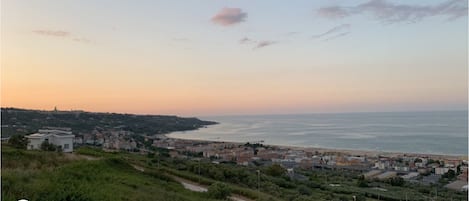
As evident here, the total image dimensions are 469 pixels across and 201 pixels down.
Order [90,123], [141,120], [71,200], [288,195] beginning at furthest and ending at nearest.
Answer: [141,120], [90,123], [288,195], [71,200]

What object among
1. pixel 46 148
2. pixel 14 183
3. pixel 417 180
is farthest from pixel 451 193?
pixel 14 183

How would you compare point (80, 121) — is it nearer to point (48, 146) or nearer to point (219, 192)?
point (48, 146)

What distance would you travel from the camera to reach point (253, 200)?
11.2m

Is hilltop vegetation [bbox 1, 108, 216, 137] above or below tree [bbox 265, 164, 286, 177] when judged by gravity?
above

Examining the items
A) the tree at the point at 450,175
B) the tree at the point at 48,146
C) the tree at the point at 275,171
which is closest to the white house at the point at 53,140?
the tree at the point at 48,146

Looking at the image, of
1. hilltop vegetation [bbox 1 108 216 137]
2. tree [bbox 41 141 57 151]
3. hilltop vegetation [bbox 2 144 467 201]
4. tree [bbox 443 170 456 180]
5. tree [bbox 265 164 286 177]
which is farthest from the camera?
hilltop vegetation [bbox 1 108 216 137]

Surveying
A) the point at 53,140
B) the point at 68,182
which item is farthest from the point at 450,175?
the point at 68,182

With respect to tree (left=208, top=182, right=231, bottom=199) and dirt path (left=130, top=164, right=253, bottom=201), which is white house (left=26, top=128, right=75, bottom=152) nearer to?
dirt path (left=130, top=164, right=253, bottom=201)

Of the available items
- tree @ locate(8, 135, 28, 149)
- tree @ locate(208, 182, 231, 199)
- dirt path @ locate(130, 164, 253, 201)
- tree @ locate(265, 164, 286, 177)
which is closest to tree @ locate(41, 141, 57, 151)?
tree @ locate(8, 135, 28, 149)

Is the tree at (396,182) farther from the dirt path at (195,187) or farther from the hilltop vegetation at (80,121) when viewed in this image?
the hilltop vegetation at (80,121)

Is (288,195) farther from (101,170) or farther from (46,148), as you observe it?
(46,148)

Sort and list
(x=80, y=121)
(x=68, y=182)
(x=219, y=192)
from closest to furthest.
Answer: (x=68, y=182), (x=219, y=192), (x=80, y=121)

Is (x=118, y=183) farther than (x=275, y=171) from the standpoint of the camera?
No

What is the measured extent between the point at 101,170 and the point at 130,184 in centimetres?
164
